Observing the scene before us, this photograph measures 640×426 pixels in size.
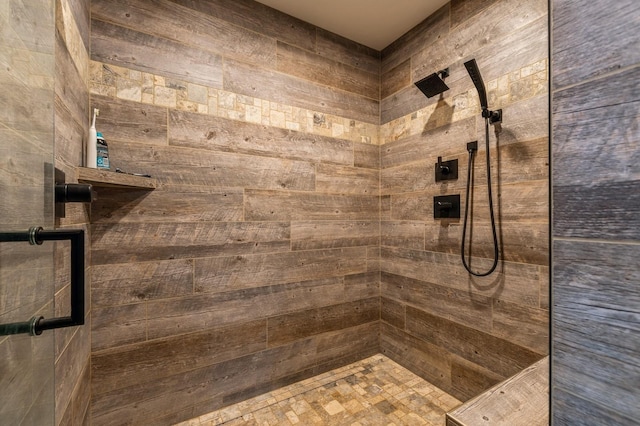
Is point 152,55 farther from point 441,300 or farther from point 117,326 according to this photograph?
point 441,300

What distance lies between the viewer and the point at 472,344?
1.62 m

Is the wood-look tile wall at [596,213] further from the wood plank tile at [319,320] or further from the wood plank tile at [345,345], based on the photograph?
the wood plank tile at [345,345]

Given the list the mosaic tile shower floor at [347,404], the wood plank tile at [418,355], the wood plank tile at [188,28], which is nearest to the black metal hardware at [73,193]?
the wood plank tile at [188,28]

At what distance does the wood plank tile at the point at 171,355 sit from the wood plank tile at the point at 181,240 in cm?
47

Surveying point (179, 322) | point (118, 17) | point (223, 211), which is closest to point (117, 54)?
point (118, 17)

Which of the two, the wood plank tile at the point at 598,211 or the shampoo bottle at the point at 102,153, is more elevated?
the shampoo bottle at the point at 102,153

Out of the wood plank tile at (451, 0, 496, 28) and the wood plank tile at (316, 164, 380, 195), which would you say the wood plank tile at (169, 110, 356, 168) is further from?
the wood plank tile at (451, 0, 496, 28)

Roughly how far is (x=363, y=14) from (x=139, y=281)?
85.4 inches

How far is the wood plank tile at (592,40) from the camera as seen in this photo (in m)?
0.41

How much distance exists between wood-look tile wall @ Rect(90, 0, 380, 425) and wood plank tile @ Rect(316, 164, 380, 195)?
0.01 metres

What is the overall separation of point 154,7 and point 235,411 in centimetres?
233

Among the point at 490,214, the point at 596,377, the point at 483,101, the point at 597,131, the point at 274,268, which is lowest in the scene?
the point at 274,268

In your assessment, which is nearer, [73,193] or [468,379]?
[73,193]

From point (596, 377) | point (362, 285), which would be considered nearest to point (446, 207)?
point (362, 285)
